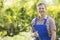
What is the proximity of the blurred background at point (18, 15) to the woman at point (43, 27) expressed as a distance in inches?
125

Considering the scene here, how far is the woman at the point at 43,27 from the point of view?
2.17 metres

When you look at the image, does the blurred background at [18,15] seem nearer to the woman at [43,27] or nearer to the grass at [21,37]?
the grass at [21,37]

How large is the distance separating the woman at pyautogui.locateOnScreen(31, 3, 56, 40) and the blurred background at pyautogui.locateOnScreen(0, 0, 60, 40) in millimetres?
3177

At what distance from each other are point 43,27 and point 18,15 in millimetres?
3605

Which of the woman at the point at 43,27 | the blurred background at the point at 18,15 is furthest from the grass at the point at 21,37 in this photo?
the woman at the point at 43,27

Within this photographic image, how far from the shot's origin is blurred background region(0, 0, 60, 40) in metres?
5.50

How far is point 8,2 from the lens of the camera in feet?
18.4

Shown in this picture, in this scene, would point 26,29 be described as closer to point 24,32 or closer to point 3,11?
point 24,32

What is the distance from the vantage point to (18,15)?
575cm

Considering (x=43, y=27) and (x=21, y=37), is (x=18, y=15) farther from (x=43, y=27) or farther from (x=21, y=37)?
(x=43, y=27)

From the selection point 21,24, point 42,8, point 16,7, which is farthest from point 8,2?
point 42,8

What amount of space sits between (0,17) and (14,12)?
1.35 ft

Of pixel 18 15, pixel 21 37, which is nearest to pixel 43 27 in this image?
pixel 21 37

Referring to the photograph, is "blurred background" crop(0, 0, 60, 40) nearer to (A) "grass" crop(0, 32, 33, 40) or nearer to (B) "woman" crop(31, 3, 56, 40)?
(A) "grass" crop(0, 32, 33, 40)
